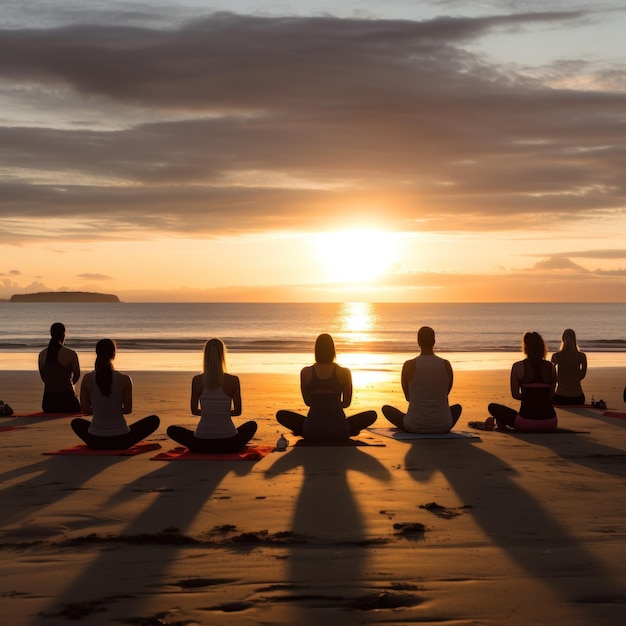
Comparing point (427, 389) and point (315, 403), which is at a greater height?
point (427, 389)

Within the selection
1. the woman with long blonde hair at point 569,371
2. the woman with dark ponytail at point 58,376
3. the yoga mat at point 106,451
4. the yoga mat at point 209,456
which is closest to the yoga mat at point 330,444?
the yoga mat at point 209,456

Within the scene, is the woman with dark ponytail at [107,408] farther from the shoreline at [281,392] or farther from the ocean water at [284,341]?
the ocean water at [284,341]

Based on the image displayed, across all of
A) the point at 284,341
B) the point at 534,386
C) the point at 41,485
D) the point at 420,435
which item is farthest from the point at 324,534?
the point at 284,341

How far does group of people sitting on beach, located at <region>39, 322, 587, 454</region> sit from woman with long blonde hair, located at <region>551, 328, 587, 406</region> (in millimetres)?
2900

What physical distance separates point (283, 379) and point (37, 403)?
301 inches

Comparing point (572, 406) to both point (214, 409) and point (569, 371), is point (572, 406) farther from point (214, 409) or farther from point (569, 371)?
point (214, 409)

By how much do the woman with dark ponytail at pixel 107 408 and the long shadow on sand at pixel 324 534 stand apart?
1.90 m

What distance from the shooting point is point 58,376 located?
13.8 m

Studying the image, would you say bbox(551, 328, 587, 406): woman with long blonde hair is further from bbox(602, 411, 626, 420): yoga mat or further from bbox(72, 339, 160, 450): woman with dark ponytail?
bbox(72, 339, 160, 450): woman with dark ponytail

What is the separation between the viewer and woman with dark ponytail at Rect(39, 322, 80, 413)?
45.0ft

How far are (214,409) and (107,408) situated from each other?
133 centimetres

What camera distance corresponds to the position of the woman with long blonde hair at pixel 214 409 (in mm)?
9641

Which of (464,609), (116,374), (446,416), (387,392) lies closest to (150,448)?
(116,374)

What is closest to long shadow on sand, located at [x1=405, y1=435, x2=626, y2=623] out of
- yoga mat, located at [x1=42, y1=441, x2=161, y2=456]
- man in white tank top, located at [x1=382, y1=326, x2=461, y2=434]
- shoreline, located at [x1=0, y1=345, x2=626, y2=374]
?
man in white tank top, located at [x1=382, y1=326, x2=461, y2=434]
